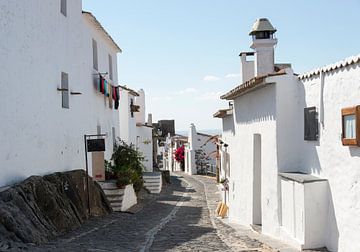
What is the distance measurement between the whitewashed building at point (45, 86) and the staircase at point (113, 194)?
1.24 meters

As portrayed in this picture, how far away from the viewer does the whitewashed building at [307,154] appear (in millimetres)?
7660

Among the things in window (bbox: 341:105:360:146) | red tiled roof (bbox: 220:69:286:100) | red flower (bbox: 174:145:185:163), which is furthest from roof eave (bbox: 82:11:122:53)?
red flower (bbox: 174:145:185:163)

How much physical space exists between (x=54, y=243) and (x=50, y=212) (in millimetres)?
1809

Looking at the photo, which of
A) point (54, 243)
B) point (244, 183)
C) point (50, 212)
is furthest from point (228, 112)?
point (54, 243)

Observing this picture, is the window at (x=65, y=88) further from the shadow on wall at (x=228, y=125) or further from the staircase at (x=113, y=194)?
the shadow on wall at (x=228, y=125)

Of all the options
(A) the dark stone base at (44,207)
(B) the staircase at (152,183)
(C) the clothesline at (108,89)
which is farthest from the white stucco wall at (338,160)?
(B) the staircase at (152,183)

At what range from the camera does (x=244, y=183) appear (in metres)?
14.9

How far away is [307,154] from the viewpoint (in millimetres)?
9688

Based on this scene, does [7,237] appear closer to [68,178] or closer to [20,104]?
[20,104]

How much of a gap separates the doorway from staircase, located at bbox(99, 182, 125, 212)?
603 cm

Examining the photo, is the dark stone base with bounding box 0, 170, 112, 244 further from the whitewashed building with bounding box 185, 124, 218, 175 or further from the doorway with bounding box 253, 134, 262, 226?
the whitewashed building with bounding box 185, 124, 218, 175

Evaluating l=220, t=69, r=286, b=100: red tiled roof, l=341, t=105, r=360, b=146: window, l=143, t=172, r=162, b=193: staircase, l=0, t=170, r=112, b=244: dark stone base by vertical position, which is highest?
l=220, t=69, r=286, b=100: red tiled roof

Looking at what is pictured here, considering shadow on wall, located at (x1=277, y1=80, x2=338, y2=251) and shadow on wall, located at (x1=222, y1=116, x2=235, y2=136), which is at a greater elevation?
shadow on wall, located at (x1=222, y1=116, x2=235, y2=136)

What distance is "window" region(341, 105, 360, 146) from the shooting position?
716 centimetres
